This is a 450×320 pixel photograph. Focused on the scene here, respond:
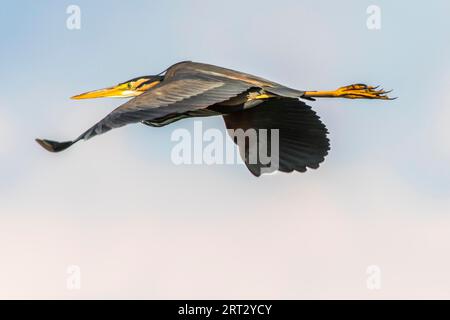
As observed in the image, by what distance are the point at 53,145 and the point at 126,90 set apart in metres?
2.77

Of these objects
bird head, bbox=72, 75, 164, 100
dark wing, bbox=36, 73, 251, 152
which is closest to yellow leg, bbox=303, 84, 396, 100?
dark wing, bbox=36, 73, 251, 152

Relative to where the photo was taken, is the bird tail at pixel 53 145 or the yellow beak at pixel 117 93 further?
the yellow beak at pixel 117 93

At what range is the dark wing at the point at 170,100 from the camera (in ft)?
31.8

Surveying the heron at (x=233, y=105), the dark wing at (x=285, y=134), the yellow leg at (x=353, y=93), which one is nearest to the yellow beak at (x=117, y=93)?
the heron at (x=233, y=105)

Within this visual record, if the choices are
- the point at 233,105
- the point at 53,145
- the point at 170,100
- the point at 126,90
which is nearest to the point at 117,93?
the point at 126,90

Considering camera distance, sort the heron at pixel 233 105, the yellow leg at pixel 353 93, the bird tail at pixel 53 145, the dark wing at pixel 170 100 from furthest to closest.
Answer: the yellow leg at pixel 353 93, the heron at pixel 233 105, the dark wing at pixel 170 100, the bird tail at pixel 53 145

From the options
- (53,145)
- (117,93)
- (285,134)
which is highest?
(117,93)

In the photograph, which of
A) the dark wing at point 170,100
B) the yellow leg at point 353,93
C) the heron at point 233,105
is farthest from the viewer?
the yellow leg at point 353,93

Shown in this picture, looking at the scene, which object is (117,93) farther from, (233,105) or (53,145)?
(53,145)

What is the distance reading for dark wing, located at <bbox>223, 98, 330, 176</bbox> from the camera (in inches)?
487

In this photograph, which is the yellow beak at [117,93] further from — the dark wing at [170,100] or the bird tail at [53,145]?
the bird tail at [53,145]

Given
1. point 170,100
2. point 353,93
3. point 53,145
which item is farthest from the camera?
point 353,93

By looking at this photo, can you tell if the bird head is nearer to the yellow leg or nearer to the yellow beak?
the yellow beak

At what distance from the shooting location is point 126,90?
40.4ft
